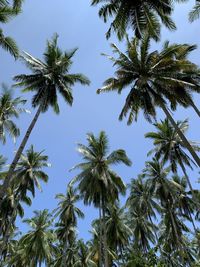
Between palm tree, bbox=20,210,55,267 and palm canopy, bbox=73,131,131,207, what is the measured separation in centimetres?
1155

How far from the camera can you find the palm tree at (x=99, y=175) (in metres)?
31.5

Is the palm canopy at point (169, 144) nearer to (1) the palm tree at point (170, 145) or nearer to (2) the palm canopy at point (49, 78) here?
(1) the palm tree at point (170, 145)

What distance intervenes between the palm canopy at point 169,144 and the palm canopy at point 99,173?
160 inches

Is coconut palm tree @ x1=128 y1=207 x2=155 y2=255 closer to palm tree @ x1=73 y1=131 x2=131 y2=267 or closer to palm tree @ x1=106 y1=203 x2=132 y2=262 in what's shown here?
palm tree @ x1=106 y1=203 x2=132 y2=262

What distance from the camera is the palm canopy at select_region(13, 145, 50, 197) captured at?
33.6 m

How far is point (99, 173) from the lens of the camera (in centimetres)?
3177

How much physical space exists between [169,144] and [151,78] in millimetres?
11607

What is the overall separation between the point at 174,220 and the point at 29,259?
20.3 metres

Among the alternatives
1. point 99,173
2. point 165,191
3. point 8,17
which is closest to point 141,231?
point 165,191

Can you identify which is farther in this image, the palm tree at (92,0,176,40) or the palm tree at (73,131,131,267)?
the palm tree at (73,131,131,267)

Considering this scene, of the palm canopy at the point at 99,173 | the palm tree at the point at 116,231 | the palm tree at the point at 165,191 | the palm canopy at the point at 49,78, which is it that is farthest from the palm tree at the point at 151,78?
the palm tree at the point at 116,231

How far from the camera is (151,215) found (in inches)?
1622

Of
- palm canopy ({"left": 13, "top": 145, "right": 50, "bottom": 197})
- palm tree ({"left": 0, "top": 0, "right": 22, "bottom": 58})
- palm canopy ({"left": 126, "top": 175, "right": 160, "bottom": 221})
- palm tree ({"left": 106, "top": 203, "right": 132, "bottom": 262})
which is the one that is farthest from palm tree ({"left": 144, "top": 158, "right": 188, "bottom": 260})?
palm tree ({"left": 0, "top": 0, "right": 22, "bottom": 58})

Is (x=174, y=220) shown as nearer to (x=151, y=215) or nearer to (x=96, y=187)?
(x=151, y=215)
